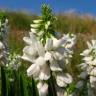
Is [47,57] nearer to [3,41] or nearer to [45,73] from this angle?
[45,73]

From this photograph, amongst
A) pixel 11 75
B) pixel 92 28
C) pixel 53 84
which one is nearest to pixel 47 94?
pixel 53 84

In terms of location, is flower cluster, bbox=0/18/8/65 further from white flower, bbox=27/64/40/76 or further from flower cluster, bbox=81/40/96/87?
white flower, bbox=27/64/40/76

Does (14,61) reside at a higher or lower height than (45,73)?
higher

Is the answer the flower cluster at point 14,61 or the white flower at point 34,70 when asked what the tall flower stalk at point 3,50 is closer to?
the white flower at point 34,70

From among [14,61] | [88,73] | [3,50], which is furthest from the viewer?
[14,61]

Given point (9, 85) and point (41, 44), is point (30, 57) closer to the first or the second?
point (41, 44)

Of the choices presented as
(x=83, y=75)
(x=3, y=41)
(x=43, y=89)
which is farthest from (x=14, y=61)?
(x=43, y=89)

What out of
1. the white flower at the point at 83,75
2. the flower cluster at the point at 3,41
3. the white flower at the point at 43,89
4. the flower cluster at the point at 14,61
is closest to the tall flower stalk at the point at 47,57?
the white flower at the point at 43,89

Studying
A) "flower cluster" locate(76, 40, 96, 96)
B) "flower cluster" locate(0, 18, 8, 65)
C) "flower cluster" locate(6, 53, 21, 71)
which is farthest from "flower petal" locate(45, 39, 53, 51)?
"flower cluster" locate(6, 53, 21, 71)

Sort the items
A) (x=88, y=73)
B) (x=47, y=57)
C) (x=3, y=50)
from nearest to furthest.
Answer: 1. (x=47, y=57)
2. (x=88, y=73)
3. (x=3, y=50)
